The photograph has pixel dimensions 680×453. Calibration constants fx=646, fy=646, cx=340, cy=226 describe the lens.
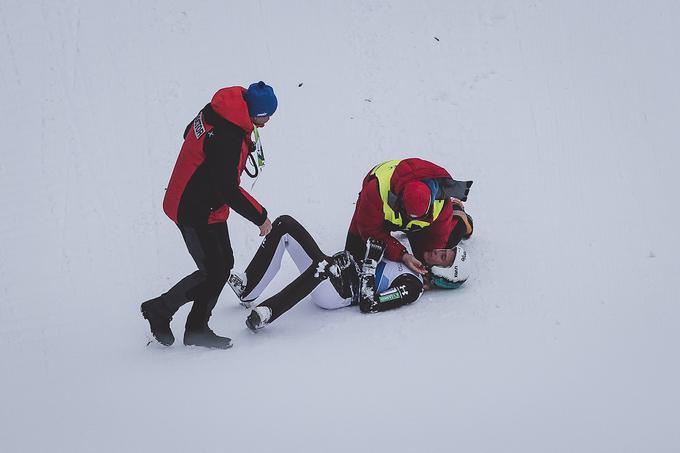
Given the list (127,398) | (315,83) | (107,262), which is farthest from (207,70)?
(127,398)

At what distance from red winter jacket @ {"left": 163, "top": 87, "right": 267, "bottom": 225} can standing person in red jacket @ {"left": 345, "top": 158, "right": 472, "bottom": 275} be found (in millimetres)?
849

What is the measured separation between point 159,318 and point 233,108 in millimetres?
1329

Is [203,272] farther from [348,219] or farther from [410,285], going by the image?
[348,219]

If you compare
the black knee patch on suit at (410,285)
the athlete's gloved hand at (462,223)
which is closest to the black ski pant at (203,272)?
the black knee patch on suit at (410,285)

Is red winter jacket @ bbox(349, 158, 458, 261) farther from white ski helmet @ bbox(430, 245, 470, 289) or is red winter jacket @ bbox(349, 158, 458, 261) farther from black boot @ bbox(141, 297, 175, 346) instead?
black boot @ bbox(141, 297, 175, 346)

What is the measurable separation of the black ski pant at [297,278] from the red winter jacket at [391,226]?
1.37 ft

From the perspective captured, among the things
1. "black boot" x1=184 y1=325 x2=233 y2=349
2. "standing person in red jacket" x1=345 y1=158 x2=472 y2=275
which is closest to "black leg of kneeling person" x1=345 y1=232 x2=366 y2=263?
"standing person in red jacket" x1=345 y1=158 x2=472 y2=275

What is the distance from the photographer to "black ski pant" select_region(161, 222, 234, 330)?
3754 mm

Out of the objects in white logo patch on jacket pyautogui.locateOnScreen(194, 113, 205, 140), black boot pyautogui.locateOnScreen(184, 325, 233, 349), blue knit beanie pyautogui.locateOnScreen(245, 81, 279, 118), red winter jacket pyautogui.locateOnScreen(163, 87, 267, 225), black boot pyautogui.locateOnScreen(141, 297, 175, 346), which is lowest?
black boot pyautogui.locateOnScreen(184, 325, 233, 349)

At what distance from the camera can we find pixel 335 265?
4.06 meters

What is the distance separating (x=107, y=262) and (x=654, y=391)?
384 centimetres

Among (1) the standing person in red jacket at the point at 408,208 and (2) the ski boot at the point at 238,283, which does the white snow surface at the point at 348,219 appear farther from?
(1) the standing person in red jacket at the point at 408,208

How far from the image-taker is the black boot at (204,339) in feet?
12.8

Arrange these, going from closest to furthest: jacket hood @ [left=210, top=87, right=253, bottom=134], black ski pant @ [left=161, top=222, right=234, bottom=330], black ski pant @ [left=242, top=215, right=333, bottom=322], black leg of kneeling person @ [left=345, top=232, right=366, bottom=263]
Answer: jacket hood @ [left=210, top=87, right=253, bottom=134], black ski pant @ [left=161, top=222, right=234, bottom=330], black ski pant @ [left=242, top=215, right=333, bottom=322], black leg of kneeling person @ [left=345, top=232, right=366, bottom=263]
